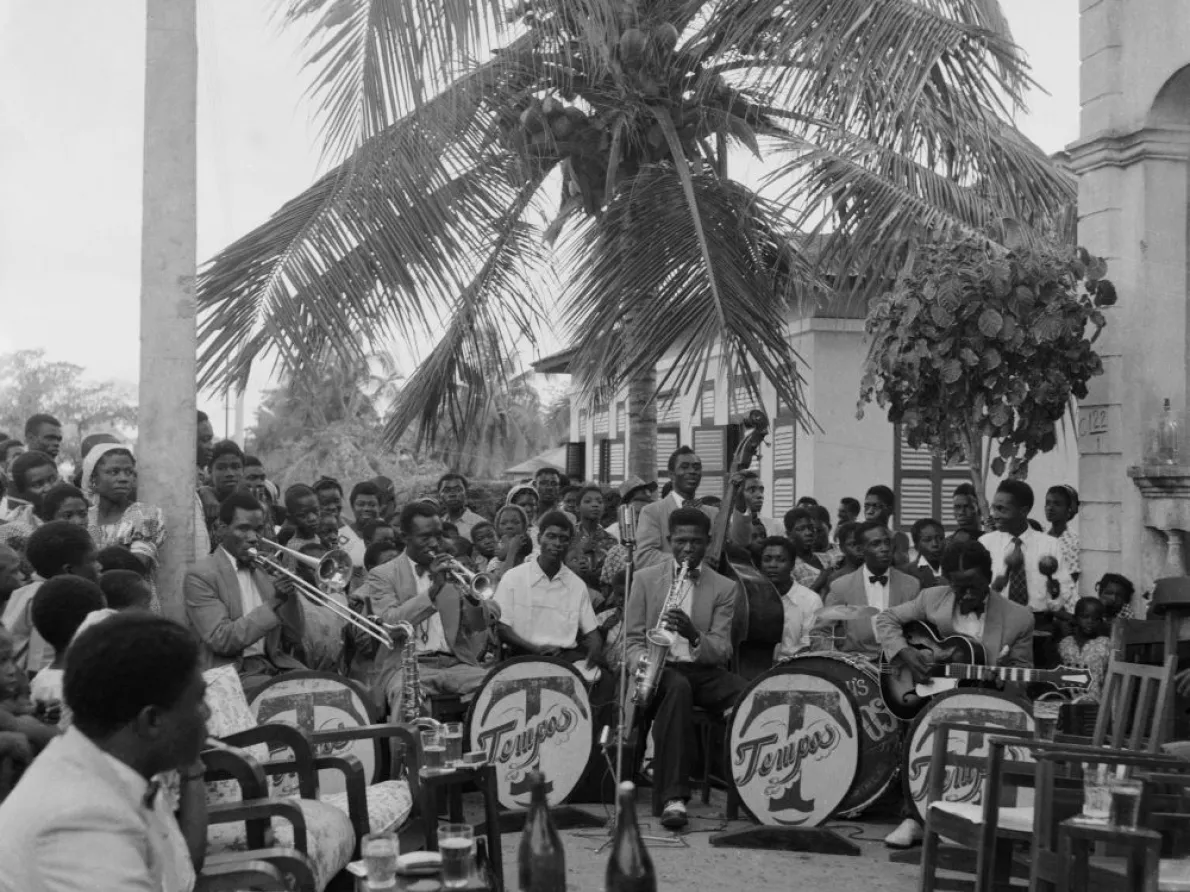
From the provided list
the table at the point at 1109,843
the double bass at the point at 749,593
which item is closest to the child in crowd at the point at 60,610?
the table at the point at 1109,843

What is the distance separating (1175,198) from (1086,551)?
2.35 m

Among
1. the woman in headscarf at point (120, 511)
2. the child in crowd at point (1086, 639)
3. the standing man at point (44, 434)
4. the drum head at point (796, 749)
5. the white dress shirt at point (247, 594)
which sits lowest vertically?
the drum head at point (796, 749)

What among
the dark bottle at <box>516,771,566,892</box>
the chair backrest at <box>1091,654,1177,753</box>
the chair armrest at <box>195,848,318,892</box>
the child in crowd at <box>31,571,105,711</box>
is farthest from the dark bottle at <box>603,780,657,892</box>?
the chair backrest at <box>1091,654,1177,753</box>

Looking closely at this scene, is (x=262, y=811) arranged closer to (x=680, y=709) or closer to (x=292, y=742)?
(x=292, y=742)

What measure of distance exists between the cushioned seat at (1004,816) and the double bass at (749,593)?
281 cm

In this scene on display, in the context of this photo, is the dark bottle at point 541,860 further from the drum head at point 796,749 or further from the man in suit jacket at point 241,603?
the drum head at point 796,749

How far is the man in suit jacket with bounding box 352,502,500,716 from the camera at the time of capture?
8984 mm

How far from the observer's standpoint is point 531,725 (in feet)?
28.2

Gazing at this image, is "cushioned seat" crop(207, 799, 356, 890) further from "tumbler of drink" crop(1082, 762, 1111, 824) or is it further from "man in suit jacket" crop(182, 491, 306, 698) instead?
"tumbler of drink" crop(1082, 762, 1111, 824)

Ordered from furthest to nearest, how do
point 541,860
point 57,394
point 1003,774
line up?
1. point 57,394
2. point 1003,774
3. point 541,860

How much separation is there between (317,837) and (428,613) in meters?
3.54

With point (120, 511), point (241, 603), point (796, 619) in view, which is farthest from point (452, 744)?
point (796, 619)

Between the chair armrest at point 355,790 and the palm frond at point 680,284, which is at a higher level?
the palm frond at point 680,284

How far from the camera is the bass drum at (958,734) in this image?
314 inches
